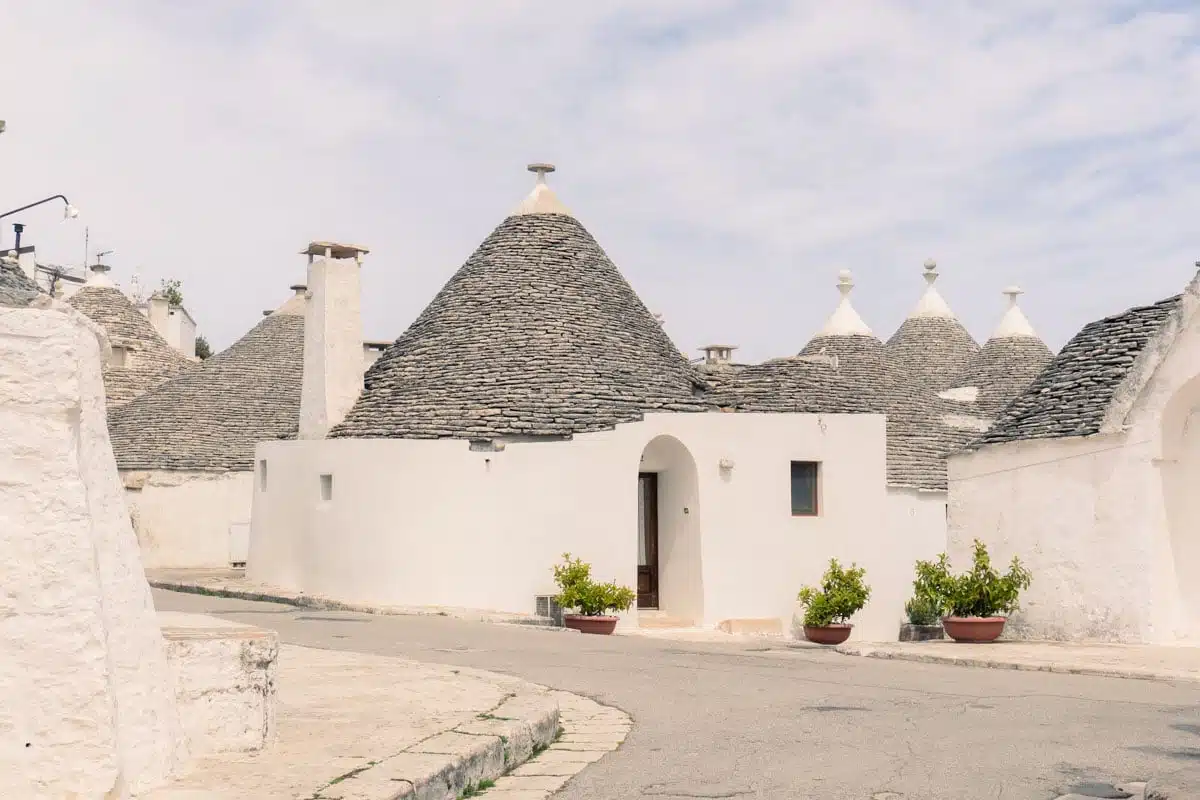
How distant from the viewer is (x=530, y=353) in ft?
75.6

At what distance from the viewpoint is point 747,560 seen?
21.2m

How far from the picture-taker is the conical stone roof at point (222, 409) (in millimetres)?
32188

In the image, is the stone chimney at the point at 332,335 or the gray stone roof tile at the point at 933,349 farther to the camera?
the gray stone roof tile at the point at 933,349

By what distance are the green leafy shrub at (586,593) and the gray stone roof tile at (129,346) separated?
2233 cm

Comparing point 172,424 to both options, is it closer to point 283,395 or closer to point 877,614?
point 283,395

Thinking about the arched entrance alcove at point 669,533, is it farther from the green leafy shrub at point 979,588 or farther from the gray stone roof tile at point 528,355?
the green leafy shrub at point 979,588

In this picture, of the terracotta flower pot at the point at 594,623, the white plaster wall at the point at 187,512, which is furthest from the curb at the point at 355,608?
the white plaster wall at the point at 187,512

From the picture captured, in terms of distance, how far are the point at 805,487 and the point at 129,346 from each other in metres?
24.8

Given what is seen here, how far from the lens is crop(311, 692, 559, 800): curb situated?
5.52 metres

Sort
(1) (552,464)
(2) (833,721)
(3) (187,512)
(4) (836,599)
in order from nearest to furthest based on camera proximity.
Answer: (2) (833,721) → (4) (836,599) → (1) (552,464) → (3) (187,512)

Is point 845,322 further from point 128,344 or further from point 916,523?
point 128,344

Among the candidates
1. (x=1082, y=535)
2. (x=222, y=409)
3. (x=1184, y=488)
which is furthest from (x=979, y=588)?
(x=222, y=409)

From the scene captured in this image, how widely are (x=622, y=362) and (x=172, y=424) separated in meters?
14.3

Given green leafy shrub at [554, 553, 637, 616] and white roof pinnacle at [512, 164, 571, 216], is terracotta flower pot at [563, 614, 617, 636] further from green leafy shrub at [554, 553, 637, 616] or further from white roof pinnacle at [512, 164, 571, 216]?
white roof pinnacle at [512, 164, 571, 216]
